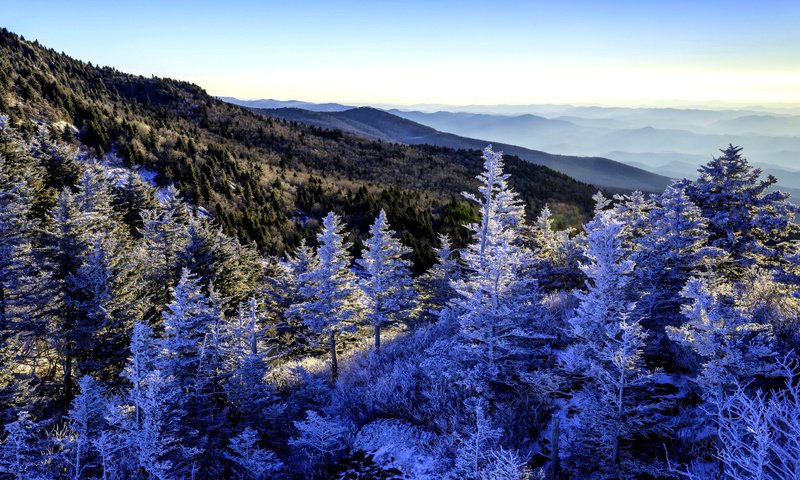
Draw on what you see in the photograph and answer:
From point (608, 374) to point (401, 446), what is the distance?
18.5 ft

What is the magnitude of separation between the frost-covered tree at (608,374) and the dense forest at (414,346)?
6cm

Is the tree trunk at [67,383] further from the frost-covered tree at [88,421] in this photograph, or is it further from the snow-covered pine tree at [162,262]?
the frost-covered tree at [88,421]

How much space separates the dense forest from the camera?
27.0 feet

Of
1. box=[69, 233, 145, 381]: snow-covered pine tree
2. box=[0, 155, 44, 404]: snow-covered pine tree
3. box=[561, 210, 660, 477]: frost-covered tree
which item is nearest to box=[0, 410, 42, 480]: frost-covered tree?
box=[69, 233, 145, 381]: snow-covered pine tree

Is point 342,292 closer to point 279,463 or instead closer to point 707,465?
point 279,463

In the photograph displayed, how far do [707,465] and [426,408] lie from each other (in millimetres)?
6203

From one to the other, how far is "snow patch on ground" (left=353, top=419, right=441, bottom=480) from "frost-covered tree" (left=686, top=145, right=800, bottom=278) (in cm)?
1265

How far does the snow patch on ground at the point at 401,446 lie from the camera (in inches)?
398

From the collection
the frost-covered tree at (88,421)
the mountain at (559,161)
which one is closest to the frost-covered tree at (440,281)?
the frost-covered tree at (88,421)

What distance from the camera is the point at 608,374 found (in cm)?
827

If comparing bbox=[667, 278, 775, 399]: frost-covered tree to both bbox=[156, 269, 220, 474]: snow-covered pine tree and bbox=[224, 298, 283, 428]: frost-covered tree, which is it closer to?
bbox=[224, 298, 283, 428]: frost-covered tree

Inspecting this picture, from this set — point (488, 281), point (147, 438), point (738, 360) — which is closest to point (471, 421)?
point (488, 281)

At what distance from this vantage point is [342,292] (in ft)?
59.5

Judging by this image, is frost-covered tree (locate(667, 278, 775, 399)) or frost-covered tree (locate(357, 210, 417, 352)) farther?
frost-covered tree (locate(357, 210, 417, 352))
